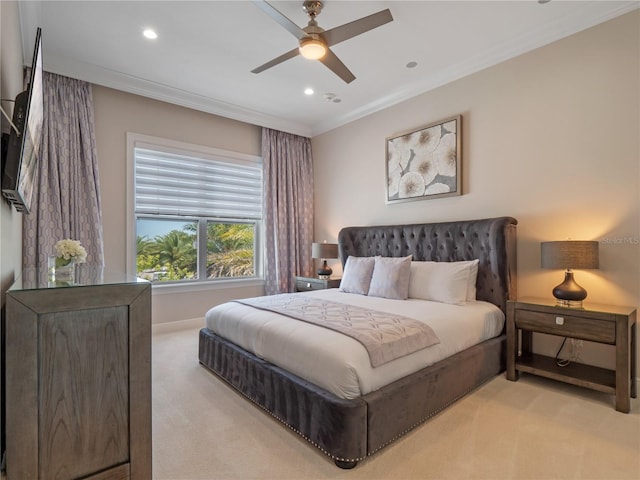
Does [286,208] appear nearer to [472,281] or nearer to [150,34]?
[150,34]

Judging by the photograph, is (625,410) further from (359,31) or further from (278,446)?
(359,31)

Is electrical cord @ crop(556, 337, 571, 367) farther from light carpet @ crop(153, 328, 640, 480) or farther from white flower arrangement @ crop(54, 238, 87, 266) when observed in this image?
white flower arrangement @ crop(54, 238, 87, 266)

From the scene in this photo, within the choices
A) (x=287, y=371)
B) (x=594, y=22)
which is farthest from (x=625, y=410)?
(x=594, y=22)

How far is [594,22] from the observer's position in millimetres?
2818

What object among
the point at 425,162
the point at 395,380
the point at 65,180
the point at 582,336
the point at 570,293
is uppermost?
the point at 425,162

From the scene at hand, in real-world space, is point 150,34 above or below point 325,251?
above

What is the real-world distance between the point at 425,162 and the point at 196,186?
3.06 meters

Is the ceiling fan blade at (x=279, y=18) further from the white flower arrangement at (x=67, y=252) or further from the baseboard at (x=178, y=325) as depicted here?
the baseboard at (x=178, y=325)

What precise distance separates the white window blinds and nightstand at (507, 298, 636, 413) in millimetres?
3768

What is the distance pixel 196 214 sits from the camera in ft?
15.3

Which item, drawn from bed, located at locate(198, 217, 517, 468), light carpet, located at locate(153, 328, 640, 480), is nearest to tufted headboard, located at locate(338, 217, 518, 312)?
bed, located at locate(198, 217, 517, 468)

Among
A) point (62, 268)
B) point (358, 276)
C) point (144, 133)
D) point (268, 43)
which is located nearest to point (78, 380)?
point (62, 268)

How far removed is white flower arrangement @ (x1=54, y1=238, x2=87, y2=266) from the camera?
1.98 meters

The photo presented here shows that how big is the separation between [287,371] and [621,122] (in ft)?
10.7
